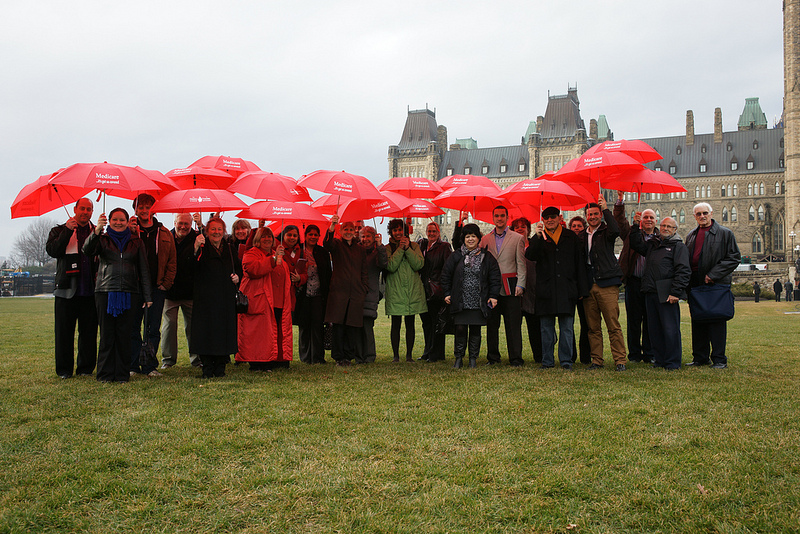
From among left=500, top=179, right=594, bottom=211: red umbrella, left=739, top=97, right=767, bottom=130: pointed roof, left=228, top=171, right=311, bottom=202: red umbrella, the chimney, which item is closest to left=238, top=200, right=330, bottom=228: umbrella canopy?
left=228, top=171, right=311, bottom=202: red umbrella

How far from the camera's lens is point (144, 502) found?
11.9 feet

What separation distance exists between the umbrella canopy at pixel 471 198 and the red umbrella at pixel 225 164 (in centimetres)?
342

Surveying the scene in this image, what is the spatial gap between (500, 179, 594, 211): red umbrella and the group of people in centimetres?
30

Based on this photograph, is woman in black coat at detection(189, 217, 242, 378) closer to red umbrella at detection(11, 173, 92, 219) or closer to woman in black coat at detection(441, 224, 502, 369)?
red umbrella at detection(11, 173, 92, 219)

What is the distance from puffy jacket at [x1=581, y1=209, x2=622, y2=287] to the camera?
813 centimetres

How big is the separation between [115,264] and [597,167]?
625 centimetres

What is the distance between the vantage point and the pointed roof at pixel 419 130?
9219 cm

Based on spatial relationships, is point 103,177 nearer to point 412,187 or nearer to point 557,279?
point 412,187

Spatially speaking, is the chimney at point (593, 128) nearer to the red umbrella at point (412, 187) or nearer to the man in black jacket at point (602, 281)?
the red umbrella at point (412, 187)

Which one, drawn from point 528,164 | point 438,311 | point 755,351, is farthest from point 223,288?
point 528,164

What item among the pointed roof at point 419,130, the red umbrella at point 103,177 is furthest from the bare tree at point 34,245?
A: the red umbrella at point 103,177

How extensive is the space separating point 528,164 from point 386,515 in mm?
88400

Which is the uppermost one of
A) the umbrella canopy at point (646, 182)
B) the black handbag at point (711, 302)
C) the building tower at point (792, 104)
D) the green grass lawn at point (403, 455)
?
the building tower at point (792, 104)

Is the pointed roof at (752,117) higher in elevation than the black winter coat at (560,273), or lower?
higher
